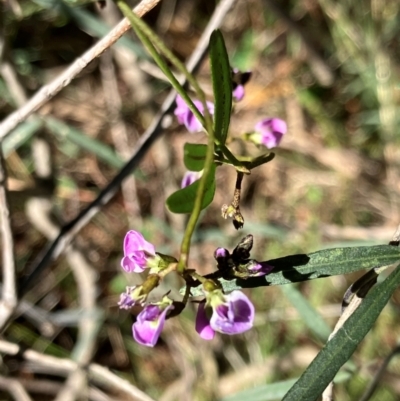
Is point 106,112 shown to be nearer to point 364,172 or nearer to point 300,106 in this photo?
point 300,106

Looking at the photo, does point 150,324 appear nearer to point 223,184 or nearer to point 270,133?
point 270,133

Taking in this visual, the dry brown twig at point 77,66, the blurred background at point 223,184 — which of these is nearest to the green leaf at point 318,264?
the dry brown twig at point 77,66

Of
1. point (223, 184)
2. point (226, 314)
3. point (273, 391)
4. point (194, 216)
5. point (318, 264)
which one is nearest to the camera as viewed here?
point (194, 216)

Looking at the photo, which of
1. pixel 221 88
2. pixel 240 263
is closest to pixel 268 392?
pixel 240 263

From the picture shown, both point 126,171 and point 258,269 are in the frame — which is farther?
point 126,171

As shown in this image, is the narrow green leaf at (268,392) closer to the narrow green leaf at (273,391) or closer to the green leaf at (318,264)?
the narrow green leaf at (273,391)

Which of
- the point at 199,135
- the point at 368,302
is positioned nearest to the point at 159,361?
the point at 199,135

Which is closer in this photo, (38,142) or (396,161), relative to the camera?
(38,142)
